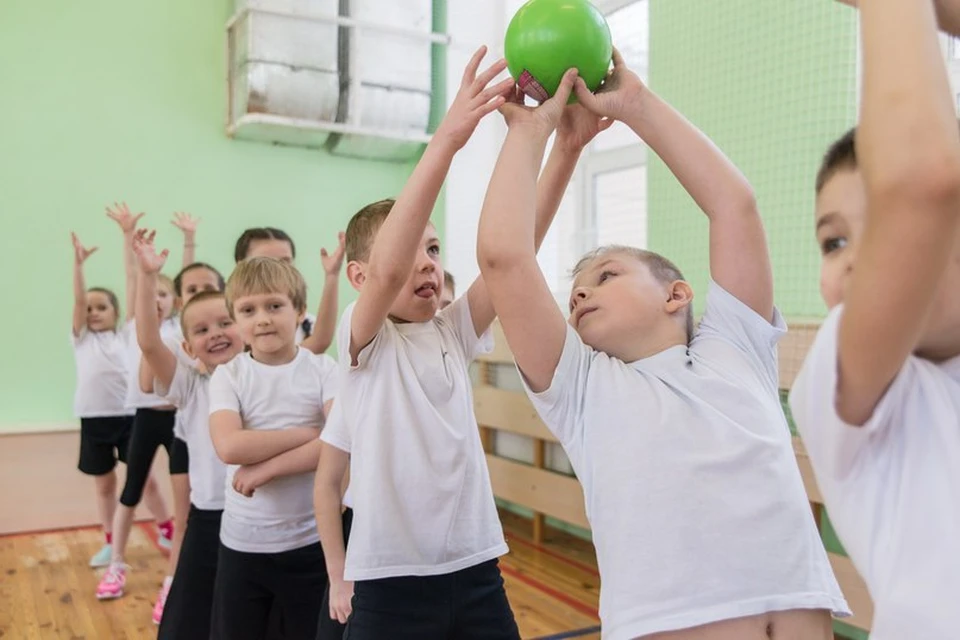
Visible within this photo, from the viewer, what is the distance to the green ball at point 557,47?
135cm

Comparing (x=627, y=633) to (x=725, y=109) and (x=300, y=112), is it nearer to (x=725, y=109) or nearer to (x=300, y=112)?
(x=725, y=109)

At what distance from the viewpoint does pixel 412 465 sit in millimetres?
1624

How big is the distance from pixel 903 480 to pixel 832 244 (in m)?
0.23

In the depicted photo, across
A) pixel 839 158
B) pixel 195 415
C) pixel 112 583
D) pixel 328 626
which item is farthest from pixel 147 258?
pixel 839 158

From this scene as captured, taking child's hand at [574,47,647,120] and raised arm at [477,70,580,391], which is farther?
child's hand at [574,47,647,120]

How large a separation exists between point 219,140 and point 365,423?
14.6ft

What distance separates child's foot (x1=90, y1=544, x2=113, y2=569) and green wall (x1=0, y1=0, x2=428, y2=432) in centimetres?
Result: 118

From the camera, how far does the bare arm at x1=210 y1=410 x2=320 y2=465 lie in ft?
6.70

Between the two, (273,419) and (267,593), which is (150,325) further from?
(267,593)

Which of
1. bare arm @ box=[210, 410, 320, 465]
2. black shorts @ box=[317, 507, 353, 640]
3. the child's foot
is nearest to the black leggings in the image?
the child's foot

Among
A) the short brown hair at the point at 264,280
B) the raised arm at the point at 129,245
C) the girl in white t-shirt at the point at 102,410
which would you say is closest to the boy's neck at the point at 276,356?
the short brown hair at the point at 264,280

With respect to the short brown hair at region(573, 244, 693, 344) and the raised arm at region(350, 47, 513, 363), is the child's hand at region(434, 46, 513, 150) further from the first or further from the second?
the short brown hair at region(573, 244, 693, 344)

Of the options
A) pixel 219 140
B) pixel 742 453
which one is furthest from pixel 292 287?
pixel 219 140

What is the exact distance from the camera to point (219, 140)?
5590 mm
